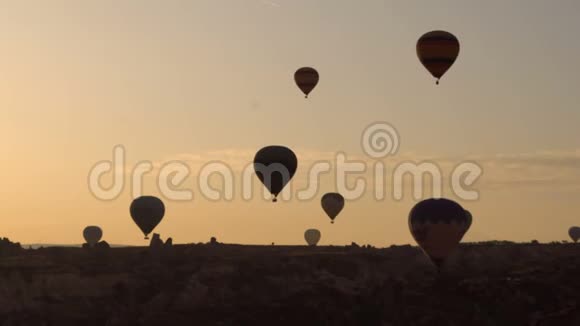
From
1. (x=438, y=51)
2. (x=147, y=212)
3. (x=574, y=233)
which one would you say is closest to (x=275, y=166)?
(x=147, y=212)

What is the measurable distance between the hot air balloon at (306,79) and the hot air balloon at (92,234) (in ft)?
258

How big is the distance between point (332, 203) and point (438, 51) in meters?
65.9

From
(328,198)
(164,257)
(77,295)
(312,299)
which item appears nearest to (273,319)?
(312,299)

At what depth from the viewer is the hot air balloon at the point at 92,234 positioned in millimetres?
191875

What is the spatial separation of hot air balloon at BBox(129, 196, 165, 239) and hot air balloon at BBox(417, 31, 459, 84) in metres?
39.1

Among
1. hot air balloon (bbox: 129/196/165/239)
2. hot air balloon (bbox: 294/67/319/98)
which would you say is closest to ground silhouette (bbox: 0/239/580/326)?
hot air balloon (bbox: 129/196/165/239)

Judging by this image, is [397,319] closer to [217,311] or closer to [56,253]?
[217,311]

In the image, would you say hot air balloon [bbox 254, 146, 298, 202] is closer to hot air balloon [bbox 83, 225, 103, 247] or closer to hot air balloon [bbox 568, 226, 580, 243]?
hot air balloon [bbox 83, 225, 103, 247]

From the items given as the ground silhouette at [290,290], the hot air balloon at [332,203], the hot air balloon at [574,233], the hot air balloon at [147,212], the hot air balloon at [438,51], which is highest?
the hot air balloon at [574,233]

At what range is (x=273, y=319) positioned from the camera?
9169 centimetres

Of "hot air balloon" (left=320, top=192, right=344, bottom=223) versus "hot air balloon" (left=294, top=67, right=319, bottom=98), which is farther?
"hot air balloon" (left=320, top=192, right=344, bottom=223)

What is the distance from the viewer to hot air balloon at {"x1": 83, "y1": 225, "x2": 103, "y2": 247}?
7554 inches

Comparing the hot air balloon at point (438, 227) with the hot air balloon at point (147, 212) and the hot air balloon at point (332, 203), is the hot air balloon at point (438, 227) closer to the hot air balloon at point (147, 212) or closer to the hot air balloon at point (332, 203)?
the hot air balloon at point (147, 212)

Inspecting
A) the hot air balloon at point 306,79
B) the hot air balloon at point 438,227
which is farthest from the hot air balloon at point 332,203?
the hot air balloon at point 438,227
